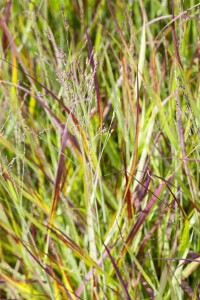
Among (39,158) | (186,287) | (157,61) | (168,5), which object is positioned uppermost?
(168,5)

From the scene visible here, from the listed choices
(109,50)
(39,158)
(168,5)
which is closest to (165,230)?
(39,158)

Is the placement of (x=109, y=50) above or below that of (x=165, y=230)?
above

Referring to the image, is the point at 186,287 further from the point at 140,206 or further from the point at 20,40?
the point at 20,40

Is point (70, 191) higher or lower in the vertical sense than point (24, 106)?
lower

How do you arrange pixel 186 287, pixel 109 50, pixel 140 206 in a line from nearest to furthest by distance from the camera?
1. pixel 186 287
2. pixel 140 206
3. pixel 109 50

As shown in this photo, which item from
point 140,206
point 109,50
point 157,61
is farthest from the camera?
point 109,50

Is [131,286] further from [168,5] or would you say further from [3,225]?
[168,5]

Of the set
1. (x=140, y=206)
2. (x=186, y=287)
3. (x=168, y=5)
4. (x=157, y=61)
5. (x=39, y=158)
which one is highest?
Result: (x=168, y=5)

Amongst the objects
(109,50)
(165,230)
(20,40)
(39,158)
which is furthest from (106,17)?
(165,230)

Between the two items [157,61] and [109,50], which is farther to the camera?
A: [109,50]
